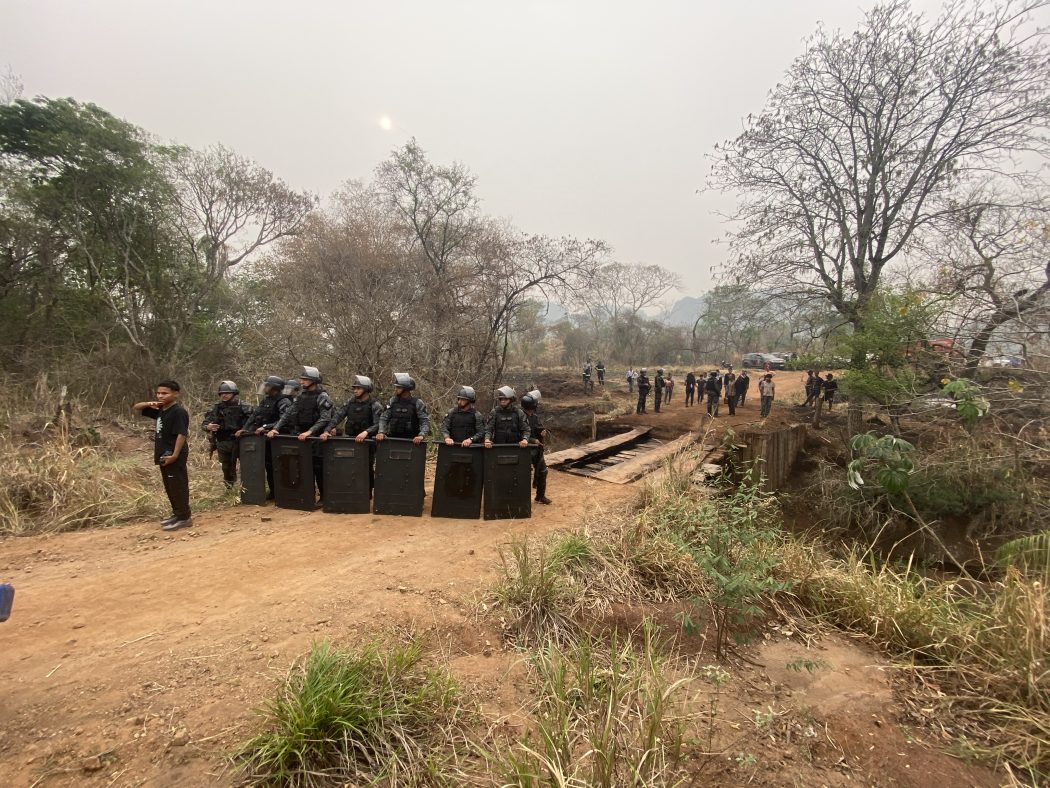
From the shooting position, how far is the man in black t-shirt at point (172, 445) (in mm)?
4953

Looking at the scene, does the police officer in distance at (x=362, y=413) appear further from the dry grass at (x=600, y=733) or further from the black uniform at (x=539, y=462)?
the dry grass at (x=600, y=733)

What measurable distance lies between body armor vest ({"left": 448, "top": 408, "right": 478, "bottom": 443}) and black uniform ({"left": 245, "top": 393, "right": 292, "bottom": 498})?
226 cm

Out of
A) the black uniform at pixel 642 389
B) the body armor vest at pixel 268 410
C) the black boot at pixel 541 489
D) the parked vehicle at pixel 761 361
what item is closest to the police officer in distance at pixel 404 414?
the body armor vest at pixel 268 410

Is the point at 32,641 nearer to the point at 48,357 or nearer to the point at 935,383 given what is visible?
the point at 935,383

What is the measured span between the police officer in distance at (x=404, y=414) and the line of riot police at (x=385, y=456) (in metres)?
0.01

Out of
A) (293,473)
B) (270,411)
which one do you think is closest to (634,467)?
(293,473)

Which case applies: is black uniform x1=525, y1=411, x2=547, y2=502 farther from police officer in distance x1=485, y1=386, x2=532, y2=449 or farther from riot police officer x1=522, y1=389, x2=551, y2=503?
police officer in distance x1=485, y1=386, x2=532, y2=449

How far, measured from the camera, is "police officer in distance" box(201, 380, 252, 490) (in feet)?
22.0

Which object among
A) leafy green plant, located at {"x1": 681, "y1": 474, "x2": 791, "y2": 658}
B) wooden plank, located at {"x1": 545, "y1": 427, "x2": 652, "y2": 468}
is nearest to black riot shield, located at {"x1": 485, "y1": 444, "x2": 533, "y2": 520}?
leafy green plant, located at {"x1": 681, "y1": 474, "x2": 791, "y2": 658}

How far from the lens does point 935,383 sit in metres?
Answer: 9.16

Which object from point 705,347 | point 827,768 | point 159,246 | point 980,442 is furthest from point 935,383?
point 705,347

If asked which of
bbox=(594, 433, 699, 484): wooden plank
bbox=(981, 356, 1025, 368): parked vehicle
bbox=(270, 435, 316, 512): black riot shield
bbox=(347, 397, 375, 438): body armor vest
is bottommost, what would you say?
bbox=(594, 433, 699, 484): wooden plank

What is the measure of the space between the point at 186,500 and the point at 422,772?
467cm

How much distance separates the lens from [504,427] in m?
6.25
